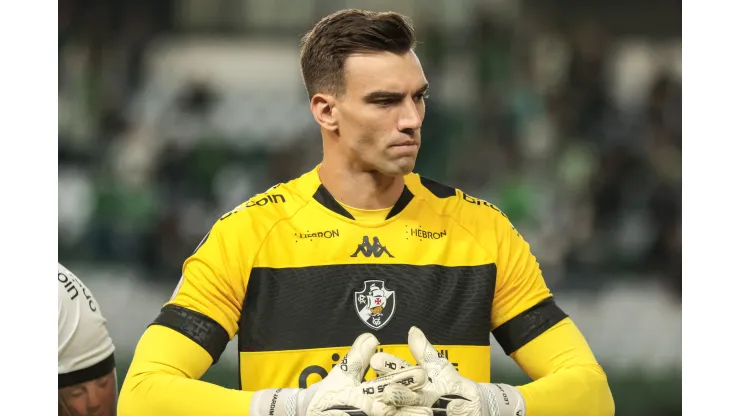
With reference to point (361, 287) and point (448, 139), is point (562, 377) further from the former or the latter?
point (448, 139)

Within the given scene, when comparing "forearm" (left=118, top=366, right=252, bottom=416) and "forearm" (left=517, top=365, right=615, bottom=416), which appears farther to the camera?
"forearm" (left=517, top=365, right=615, bottom=416)

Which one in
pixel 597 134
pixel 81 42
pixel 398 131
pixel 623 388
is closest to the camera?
pixel 398 131

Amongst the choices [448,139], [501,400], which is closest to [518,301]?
[501,400]

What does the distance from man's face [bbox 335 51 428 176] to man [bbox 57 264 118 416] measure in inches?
49.7

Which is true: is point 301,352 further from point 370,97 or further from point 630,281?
point 630,281

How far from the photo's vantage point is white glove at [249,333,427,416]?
2859 millimetres

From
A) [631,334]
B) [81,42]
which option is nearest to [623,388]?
[631,334]

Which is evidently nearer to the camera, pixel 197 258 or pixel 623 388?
pixel 197 258

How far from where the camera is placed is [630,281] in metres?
5.04

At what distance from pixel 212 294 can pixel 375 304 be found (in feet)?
1.65

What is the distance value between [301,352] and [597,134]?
2.83 m

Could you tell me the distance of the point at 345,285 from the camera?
3256 mm

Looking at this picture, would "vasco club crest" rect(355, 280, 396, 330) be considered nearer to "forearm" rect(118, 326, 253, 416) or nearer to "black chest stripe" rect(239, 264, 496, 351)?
"black chest stripe" rect(239, 264, 496, 351)

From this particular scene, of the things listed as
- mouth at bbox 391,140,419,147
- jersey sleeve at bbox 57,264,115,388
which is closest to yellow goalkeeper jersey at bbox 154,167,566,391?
mouth at bbox 391,140,419,147
